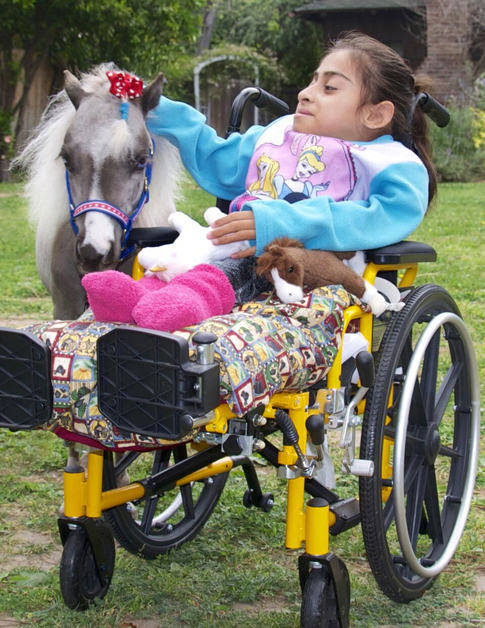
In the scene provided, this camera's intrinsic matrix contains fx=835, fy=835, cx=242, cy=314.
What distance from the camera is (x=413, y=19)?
22.1m

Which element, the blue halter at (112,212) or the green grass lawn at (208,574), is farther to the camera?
the blue halter at (112,212)

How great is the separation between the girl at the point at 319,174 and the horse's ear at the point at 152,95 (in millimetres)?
40

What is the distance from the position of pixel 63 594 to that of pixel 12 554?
59 centimetres

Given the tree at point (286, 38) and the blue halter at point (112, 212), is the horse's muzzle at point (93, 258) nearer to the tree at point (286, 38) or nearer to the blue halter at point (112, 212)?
the blue halter at point (112, 212)

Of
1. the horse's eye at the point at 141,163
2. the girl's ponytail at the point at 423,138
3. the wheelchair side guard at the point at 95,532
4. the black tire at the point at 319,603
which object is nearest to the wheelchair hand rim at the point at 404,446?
the black tire at the point at 319,603

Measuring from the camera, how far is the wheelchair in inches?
70.0

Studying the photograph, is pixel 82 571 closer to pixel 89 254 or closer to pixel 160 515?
pixel 160 515

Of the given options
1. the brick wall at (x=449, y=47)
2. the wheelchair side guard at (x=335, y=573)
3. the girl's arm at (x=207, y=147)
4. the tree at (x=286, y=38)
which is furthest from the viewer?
the tree at (x=286, y=38)

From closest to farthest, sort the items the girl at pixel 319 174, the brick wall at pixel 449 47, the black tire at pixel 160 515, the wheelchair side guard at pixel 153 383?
1. the wheelchair side guard at pixel 153 383
2. the girl at pixel 319 174
3. the black tire at pixel 160 515
4. the brick wall at pixel 449 47

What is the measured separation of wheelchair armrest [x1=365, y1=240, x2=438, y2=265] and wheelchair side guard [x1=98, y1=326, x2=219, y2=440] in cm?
77

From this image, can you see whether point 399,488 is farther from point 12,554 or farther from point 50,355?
point 12,554

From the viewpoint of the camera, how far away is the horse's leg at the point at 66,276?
10.2 ft

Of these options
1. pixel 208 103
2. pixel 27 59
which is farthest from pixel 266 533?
pixel 208 103

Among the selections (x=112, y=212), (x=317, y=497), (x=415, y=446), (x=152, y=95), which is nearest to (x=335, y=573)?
(x=317, y=497)
